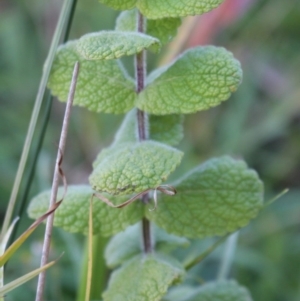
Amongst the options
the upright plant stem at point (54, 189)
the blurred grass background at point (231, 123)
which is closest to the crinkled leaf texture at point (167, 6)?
the upright plant stem at point (54, 189)

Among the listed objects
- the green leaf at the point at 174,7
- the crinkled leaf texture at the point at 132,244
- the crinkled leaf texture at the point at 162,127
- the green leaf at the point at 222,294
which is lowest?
the green leaf at the point at 222,294

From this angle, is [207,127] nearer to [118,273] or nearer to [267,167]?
[267,167]

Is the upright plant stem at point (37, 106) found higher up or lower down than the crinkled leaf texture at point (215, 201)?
higher up

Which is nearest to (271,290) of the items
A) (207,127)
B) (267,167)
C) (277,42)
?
(267,167)

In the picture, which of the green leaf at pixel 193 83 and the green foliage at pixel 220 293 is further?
the green foliage at pixel 220 293

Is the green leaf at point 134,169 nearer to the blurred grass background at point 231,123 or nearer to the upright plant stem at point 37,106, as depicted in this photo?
the upright plant stem at point 37,106
